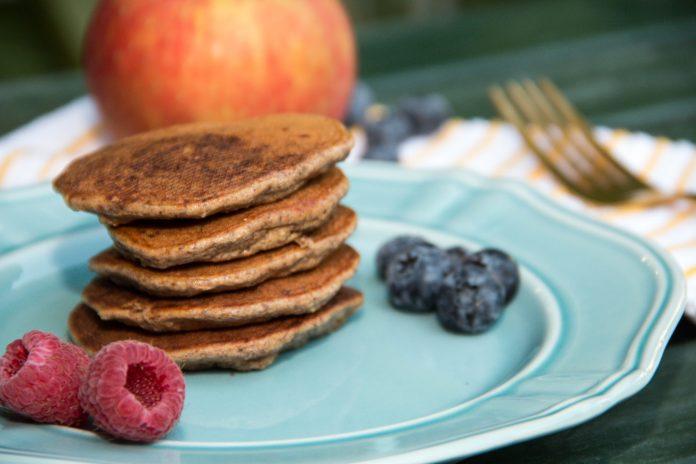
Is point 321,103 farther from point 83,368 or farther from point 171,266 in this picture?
point 83,368

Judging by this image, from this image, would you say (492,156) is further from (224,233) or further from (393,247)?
(224,233)

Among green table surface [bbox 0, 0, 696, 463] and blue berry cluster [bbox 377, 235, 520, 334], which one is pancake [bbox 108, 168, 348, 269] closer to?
blue berry cluster [bbox 377, 235, 520, 334]

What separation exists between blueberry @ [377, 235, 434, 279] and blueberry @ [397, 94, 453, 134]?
2.22 ft

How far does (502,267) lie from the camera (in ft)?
4.53

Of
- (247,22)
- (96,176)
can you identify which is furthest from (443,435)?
(247,22)

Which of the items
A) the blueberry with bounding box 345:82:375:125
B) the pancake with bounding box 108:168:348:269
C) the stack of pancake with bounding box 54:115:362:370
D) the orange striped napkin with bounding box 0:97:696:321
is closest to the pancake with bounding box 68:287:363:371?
the stack of pancake with bounding box 54:115:362:370

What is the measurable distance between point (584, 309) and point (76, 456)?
728 millimetres

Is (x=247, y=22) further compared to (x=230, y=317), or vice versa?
(x=247, y=22)

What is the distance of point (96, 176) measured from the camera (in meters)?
1.21

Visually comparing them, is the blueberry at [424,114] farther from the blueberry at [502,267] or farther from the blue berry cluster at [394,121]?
the blueberry at [502,267]

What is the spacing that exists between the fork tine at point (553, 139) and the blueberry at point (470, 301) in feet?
1.74

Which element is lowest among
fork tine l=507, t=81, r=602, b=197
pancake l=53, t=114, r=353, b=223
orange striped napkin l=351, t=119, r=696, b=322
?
orange striped napkin l=351, t=119, r=696, b=322

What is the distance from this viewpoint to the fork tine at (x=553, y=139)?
72.5 inches

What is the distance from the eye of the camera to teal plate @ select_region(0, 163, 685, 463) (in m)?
0.97
